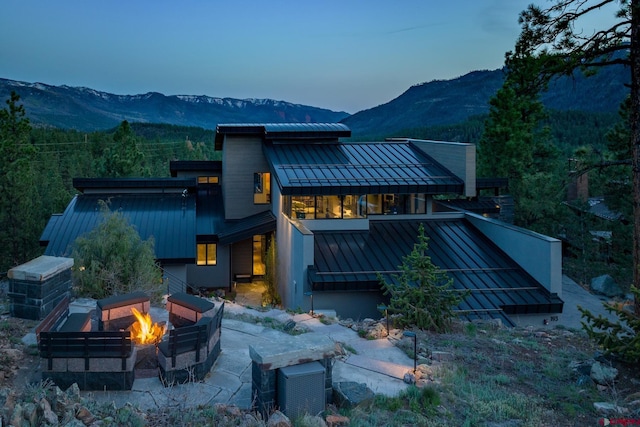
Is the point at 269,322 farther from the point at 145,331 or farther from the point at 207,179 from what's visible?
the point at 207,179

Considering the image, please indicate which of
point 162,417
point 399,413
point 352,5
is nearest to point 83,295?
point 162,417

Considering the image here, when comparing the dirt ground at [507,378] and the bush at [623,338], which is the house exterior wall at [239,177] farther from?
the bush at [623,338]

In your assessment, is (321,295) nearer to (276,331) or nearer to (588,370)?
(276,331)

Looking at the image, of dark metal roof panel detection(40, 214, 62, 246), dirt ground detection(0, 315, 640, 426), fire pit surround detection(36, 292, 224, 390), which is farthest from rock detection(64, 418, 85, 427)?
dark metal roof panel detection(40, 214, 62, 246)

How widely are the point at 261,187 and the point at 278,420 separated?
1862 cm

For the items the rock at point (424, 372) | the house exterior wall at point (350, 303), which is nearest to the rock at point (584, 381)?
the rock at point (424, 372)

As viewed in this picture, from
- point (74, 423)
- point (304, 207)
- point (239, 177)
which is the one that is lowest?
point (74, 423)

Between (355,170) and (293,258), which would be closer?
(293,258)

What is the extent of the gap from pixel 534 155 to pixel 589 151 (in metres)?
15.9

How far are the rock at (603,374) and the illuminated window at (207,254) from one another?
16.5m

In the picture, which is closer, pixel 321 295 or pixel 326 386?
pixel 326 386

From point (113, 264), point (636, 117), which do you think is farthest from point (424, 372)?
point (636, 117)

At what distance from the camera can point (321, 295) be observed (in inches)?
605

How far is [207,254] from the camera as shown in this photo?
21547 millimetres
